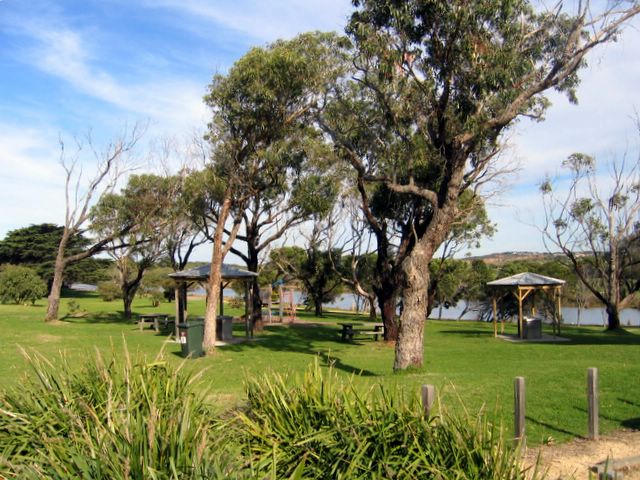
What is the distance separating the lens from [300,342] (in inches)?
831

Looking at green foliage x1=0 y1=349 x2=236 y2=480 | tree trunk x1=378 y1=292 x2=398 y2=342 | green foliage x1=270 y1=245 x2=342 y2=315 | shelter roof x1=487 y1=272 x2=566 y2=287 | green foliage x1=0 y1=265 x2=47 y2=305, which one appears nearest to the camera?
green foliage x1=0 y1=349 x2=236 y2=480

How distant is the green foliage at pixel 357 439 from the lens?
148 inches

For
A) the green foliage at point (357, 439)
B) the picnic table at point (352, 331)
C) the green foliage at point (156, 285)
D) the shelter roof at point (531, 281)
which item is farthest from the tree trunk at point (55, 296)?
the green foliage at point (357, 439)

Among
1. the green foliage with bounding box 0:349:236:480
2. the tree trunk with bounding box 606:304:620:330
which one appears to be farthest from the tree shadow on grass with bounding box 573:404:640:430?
the tree trunk with bounding box 606:304:620:330

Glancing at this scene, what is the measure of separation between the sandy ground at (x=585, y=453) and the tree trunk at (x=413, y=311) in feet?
18.0

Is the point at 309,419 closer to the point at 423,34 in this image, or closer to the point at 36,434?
the point at 36,434

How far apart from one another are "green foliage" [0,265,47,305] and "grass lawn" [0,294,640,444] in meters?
10.1

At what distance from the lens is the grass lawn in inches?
339

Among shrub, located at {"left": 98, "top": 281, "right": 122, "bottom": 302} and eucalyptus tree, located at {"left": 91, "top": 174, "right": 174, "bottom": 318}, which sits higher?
eucalyptus tree, located at {"left": 91, "top": 174, "right": 174, "bottom": 318}

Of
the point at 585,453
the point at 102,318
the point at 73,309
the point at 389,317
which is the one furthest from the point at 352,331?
the point at 73,309

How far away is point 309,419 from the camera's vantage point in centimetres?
465

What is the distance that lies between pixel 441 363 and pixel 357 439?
11.8 metres

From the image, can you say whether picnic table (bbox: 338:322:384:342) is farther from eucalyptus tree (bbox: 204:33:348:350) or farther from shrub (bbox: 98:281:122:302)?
shrub (bbox: 98:281:122:302)

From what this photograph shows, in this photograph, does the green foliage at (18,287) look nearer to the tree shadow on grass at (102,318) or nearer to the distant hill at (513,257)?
the tree shadow on grass at (102,318)
